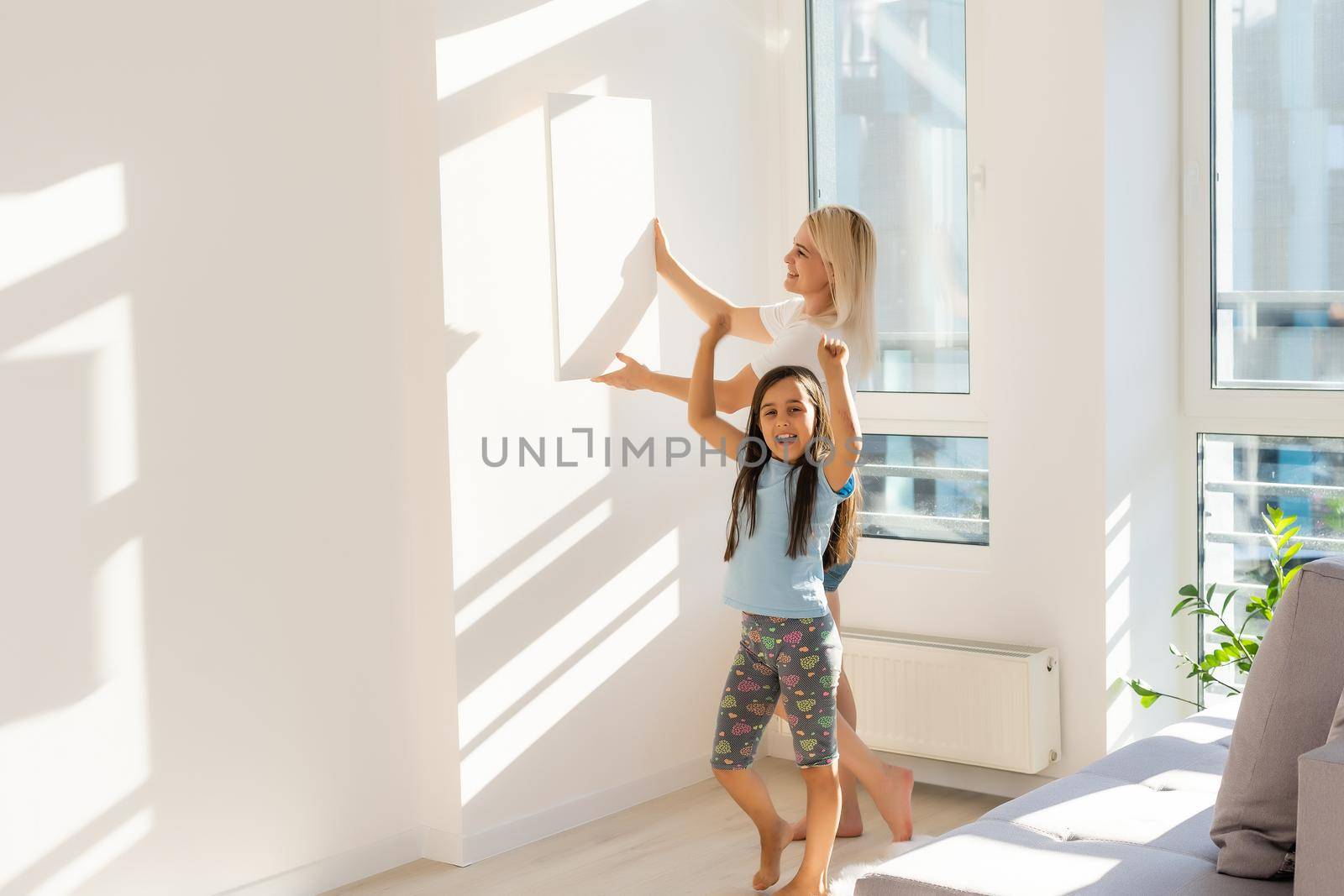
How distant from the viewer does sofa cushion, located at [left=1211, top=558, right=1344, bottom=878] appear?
194 centimetres

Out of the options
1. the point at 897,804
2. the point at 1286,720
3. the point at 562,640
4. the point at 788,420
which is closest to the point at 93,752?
the point at 562,640

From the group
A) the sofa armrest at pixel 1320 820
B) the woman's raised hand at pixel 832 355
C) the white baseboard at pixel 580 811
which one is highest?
the woman's raised hand at pixel 832 355

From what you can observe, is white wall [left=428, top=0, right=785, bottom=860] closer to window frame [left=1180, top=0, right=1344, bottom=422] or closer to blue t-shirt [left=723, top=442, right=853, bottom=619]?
blue t-shirt [left=723, top=442, right=853, bottom=619]

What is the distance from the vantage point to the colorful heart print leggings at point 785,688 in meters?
2.86

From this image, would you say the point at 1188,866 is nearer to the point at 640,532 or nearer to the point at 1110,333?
the point at 1110,333

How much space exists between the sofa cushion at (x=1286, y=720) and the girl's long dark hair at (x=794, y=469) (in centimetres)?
106

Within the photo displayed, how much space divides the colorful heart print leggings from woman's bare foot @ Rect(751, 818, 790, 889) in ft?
0.73

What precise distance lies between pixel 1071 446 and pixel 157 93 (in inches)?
93.2

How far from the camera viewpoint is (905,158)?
3.93m

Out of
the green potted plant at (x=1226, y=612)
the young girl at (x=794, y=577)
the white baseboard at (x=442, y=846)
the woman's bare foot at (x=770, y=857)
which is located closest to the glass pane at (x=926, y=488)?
the green potted plant at (x=1226, y=612)

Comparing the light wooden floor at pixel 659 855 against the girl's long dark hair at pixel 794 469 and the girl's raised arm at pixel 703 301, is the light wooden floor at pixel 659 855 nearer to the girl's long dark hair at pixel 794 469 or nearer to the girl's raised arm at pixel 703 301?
the girl's long dark hair at pixel 794 469

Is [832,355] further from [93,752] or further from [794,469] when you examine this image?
[93,752]

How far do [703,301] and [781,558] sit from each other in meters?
0.84

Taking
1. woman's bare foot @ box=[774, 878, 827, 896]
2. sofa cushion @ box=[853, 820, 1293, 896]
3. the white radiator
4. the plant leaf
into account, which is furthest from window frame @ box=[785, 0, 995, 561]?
sofa cushion @ box=[853, 820, 1293, 896]
